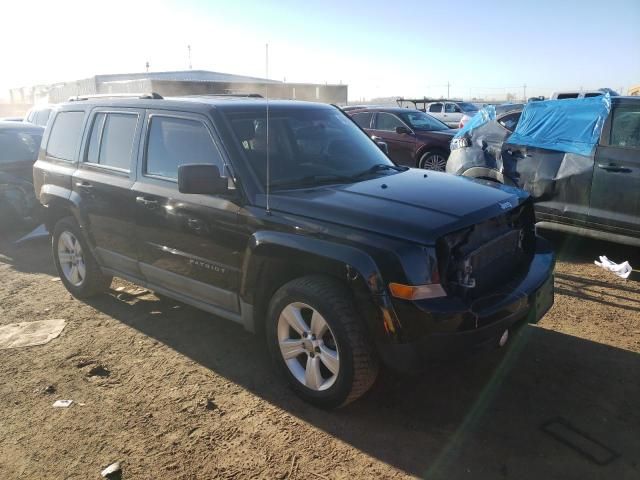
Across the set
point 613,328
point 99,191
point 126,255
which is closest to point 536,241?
point 613,328

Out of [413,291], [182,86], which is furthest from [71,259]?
[182,86]

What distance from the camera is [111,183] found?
4.45 m

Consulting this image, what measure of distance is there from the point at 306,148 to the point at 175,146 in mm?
995

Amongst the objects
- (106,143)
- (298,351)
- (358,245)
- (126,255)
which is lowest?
(298,351)

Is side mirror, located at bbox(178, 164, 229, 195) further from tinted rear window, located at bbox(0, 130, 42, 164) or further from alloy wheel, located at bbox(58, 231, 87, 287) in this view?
tinted rear window, located at bbox(0, 130, 42, 164)

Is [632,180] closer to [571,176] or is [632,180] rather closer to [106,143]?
[571,176]

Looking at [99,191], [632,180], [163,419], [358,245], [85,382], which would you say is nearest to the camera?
[358,245]

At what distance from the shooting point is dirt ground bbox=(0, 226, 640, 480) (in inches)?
110

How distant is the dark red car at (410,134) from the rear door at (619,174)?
18.5 ft

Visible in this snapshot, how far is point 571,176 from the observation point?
5.70 meters

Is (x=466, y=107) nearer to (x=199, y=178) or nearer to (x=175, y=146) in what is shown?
(x=175, y=146)

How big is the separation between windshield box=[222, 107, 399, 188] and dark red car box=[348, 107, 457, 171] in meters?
6.79

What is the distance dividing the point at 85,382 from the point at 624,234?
5.08 metres

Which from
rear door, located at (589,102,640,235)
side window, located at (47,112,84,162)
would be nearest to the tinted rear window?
side window, located at (47,112,84,162)
